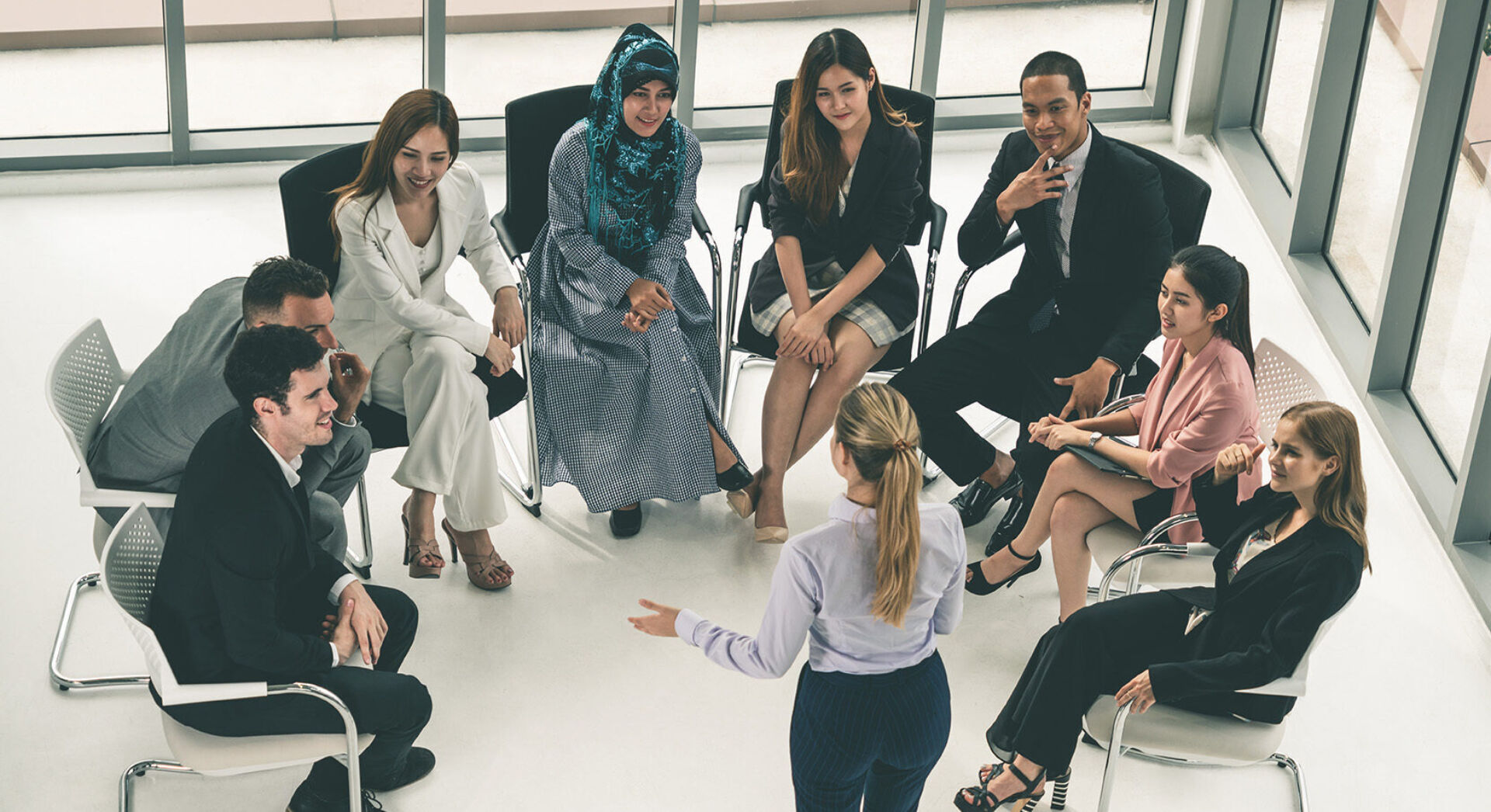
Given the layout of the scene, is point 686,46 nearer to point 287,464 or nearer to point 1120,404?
point 1120,404

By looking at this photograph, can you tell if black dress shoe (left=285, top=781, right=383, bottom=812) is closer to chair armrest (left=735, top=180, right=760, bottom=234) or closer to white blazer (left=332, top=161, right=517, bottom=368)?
white blazer (left=332, top=161, right=517, bottom=368)

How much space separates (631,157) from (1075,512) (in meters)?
1.56

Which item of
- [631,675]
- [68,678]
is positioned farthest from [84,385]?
[631,675]

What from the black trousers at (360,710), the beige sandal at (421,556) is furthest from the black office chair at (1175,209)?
the black trousers at (360,710)

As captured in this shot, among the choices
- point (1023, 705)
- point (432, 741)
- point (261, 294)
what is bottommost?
point (432, 741)

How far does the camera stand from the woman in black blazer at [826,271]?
14.5ft

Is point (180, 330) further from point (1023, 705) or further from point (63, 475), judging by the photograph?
point (1023, 705)

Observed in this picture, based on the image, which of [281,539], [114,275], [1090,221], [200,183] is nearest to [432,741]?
[281,539]

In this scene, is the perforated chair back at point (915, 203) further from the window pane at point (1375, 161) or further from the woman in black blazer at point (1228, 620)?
the window pane at point (1375, 161)

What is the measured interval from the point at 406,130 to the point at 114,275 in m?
2.14

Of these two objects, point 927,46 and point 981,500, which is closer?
point 981,500

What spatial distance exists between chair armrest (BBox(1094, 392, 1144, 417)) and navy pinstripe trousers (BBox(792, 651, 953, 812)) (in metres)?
1.40

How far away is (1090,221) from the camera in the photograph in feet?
14.0

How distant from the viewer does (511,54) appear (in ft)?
22.1
